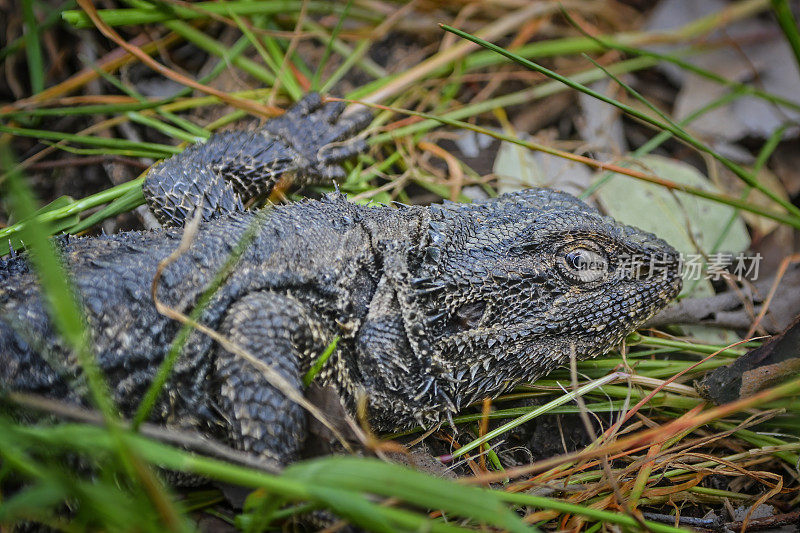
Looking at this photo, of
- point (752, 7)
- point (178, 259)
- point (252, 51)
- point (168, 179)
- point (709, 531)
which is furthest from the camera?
point (752, 7)

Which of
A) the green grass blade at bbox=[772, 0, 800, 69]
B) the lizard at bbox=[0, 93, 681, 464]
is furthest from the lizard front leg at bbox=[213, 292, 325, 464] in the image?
the green grass blade at bbox=[772, 0, 800, 69]

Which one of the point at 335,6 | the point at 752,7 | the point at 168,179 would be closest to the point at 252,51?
the point at 335,6

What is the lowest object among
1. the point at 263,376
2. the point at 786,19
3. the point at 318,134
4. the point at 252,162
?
the point at 263,376

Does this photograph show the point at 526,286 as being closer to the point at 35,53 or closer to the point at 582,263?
the point at 582,263

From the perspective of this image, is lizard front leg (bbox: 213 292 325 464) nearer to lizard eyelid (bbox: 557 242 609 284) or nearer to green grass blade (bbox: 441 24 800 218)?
lizard eyelid (bbox: 557 242 609 284)

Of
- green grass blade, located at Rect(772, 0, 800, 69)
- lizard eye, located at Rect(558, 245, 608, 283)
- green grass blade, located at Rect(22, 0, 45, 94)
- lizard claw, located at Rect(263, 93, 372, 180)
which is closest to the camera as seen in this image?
green grass blade, located at Rect(772, 0, 800, 69)

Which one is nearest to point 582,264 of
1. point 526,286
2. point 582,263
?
point 582,263

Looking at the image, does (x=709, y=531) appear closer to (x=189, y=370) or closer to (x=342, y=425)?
(x=342, y=425)
